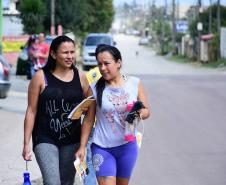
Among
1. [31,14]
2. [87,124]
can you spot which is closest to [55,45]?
[87,124]

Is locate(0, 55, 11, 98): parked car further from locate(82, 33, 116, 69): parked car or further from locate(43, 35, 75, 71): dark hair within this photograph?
locate(82, 33, 116, 69): parked car

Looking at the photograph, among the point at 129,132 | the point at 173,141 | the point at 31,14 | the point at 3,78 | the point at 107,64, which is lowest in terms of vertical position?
the point at 173,141

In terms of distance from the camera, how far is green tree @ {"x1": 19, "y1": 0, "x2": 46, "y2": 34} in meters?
41.0

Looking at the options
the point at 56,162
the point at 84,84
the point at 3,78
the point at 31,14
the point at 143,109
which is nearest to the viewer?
the point at 143,109

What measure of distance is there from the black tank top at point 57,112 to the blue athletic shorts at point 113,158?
0.24 metres

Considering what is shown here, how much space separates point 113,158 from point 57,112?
58 cm

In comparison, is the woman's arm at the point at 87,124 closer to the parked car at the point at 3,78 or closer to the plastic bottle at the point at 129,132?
the plastic bottle at the point at 129,132

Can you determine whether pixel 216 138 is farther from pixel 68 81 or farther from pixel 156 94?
pixel 156 94

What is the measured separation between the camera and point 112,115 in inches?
233

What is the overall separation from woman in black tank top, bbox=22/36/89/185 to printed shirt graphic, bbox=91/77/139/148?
207 millimetres

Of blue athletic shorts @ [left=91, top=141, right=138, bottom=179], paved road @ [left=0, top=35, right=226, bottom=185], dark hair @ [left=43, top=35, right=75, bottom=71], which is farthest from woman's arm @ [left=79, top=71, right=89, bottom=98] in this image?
paved road @ [left=0, top=35, right=226, bottom=185]

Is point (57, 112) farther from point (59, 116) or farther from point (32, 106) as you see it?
point (32, 106)

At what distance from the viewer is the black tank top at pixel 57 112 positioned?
6.00 metres

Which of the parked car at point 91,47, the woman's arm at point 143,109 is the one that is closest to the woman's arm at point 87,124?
the woman's arm at point 143,109
